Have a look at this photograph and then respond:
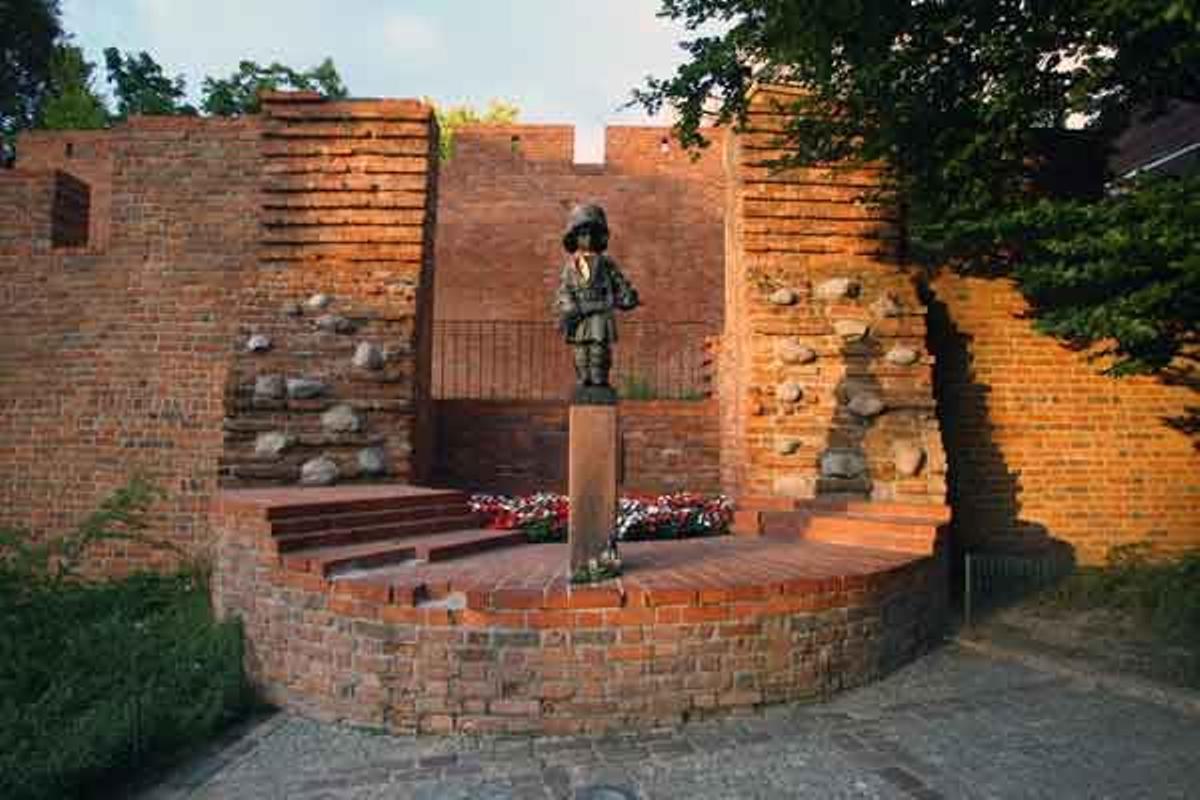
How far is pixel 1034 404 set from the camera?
7562mm

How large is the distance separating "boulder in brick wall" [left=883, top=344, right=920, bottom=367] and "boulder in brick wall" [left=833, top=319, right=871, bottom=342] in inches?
13.1

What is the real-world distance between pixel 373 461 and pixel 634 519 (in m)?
2.51

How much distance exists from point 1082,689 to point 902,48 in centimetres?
497

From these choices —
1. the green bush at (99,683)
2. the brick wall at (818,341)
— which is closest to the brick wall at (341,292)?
the green bush at (99,683)

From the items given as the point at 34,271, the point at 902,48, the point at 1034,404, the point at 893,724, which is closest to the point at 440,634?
the point at 893,724

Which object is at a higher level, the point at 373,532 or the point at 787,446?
the point at 787,446

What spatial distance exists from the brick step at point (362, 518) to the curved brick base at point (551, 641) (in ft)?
0.68

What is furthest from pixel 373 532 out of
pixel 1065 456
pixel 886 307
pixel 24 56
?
pixel 24 56

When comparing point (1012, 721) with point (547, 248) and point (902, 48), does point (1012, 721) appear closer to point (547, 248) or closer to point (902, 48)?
point (902, 48)

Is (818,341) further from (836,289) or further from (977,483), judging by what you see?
(977,483)

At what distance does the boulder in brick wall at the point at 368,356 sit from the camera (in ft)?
21.8

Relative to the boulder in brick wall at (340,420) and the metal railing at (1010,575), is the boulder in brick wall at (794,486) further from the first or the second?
the boulder in brick wall at (340,420)

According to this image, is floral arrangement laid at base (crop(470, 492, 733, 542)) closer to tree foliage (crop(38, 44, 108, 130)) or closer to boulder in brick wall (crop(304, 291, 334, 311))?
boulder in brick wall (crop(304, 291, 334, 311))

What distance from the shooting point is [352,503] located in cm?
525
